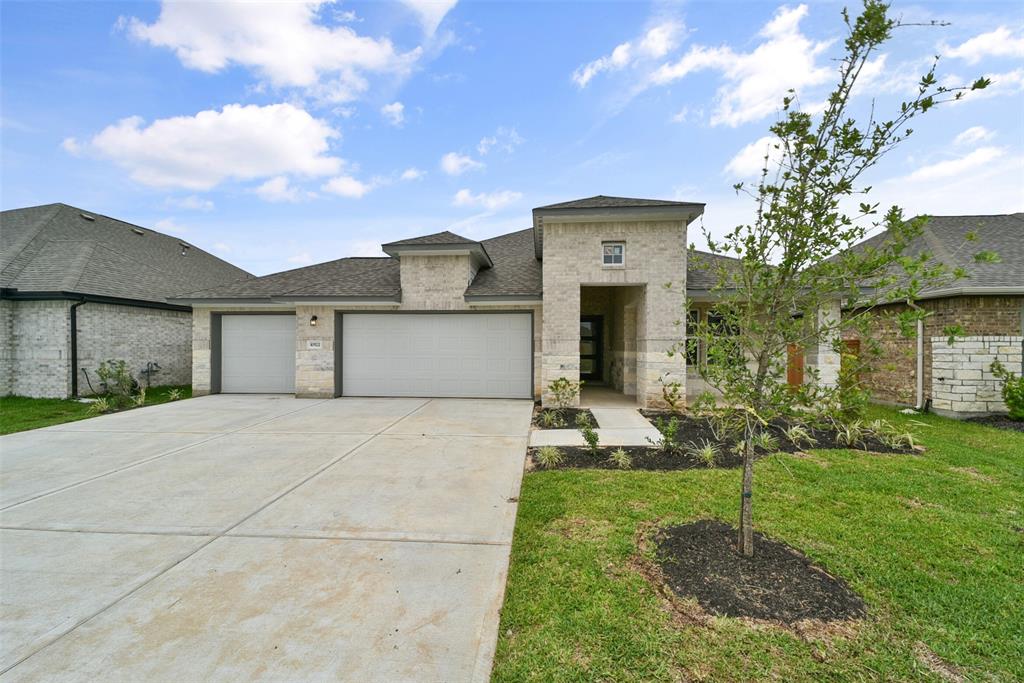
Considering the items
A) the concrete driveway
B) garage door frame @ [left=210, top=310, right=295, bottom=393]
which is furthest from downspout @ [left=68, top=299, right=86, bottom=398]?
the concrete driveway

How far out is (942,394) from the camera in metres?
9.41

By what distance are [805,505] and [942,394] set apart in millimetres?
8737

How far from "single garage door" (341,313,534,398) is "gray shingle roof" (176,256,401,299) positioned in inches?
32.2

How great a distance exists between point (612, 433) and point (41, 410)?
13524mm

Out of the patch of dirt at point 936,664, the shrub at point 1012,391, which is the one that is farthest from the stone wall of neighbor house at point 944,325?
the patch of dirt at point 936,664

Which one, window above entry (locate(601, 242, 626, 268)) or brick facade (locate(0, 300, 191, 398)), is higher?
window above entry (locate(601, 242, 626, 268))

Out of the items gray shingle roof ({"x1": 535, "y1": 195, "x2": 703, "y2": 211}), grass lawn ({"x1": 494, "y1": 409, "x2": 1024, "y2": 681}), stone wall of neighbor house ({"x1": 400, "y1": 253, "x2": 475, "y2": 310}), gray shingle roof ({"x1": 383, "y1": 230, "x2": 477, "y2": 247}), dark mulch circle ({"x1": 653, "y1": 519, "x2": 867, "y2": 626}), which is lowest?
grass lawn ({"x1": 494, "y1": 409, "x2": 1024, "y2": 681})

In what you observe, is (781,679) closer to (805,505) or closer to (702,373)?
(702,373)

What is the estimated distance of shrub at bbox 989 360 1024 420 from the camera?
8.44 m

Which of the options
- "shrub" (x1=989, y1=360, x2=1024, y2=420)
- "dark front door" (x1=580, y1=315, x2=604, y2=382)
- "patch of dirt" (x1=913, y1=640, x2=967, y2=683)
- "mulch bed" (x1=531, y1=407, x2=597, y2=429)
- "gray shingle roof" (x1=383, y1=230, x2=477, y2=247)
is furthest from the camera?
"dark front door" (x1=580, y1=315, x2=604, y2=382)

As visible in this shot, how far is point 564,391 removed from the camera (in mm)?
9820

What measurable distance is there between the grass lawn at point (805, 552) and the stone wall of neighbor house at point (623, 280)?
4495mm

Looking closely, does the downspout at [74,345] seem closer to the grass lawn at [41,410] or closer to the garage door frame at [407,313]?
the grass lawn at [41,410]

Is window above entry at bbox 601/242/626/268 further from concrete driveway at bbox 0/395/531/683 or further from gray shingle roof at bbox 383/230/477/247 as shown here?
concrete driveway at bbox 0/395/531/683
